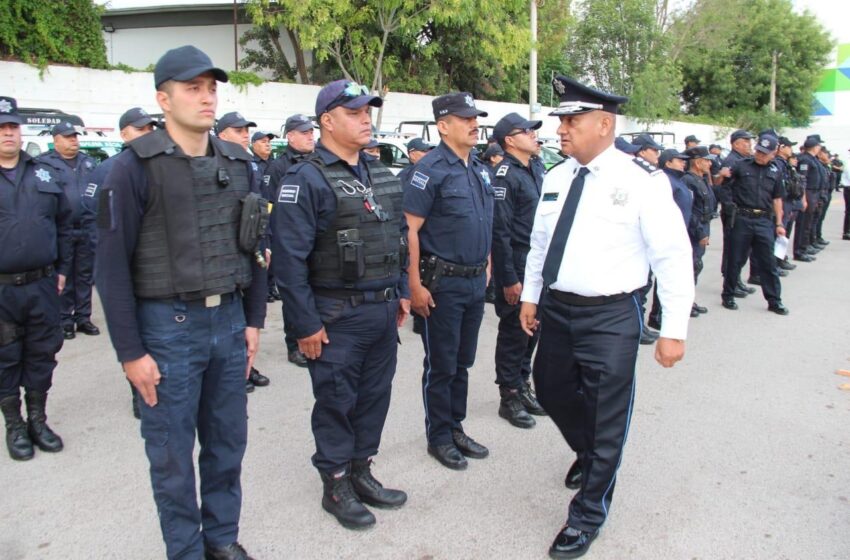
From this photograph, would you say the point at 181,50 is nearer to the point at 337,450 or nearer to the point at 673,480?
the point at 337,450

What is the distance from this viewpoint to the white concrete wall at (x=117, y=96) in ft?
47.0

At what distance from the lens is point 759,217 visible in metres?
7.86

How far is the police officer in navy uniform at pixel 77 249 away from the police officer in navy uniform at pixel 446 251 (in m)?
4.19

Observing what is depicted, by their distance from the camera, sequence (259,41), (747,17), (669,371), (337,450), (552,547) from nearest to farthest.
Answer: (552,547)
(337,450)
(669,371)
(259,41)
(747,17)

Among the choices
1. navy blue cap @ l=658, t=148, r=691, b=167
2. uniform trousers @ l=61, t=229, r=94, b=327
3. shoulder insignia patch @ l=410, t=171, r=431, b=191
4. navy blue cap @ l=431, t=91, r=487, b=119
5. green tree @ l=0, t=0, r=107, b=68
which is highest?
green tree @ l=0, t=0, r=107, b=68

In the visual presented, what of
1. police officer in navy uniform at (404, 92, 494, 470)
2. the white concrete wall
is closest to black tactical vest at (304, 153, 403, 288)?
police officer in navy uniform at (404, 92, 494, 470)

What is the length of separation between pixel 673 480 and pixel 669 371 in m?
2.04

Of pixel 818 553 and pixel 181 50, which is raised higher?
pixel 181 50

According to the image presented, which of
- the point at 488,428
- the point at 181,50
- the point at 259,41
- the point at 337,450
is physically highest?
the point at 259,41

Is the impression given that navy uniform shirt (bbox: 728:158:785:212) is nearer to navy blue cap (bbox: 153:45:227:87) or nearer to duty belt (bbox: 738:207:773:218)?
duty belt (bbox: 738:207:773:218)

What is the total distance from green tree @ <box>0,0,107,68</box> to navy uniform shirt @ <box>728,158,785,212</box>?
546 inches

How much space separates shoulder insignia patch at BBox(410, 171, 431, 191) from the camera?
12.2 ft

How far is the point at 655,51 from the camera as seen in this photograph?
29.6 meters

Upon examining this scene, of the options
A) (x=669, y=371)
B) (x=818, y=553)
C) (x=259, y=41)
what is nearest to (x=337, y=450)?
(x=818, y=553)
